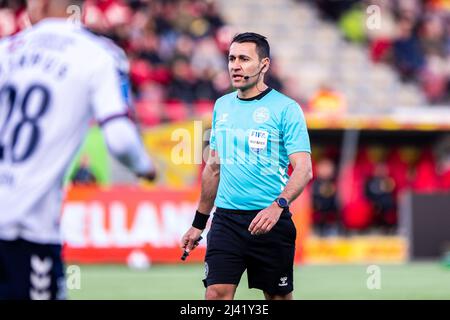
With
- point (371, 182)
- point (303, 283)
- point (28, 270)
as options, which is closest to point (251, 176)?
point (28, 270)

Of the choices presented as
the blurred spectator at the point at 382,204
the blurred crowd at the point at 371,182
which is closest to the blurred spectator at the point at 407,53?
the blurred crowd at the point at 371,182

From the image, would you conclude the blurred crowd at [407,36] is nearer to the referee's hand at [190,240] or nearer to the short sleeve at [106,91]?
the referee's hand at [190,240]

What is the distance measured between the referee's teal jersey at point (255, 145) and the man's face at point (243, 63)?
0.15 m

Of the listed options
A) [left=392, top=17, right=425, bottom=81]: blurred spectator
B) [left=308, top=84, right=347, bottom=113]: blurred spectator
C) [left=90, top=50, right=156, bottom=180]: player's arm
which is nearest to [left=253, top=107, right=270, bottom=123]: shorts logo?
[left=90, top=50, right=156, bottom=180]: player's arm

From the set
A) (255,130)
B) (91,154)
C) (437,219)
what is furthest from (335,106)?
(255,130)

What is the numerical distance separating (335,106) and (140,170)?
16.1 metres

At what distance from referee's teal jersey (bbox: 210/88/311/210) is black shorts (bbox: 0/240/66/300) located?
226 centimetres

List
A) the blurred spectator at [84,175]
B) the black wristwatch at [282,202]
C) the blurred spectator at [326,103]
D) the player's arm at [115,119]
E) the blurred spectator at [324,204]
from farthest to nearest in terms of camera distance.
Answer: the blurred spectator at [324,204] → the blurred spectator at [326,103] → the blurred spectator at [84,175] → the black wristwatch at [282,202] → the player's arm at [115,119]

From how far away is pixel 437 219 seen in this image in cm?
2016

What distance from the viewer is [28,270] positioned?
17.0 ft

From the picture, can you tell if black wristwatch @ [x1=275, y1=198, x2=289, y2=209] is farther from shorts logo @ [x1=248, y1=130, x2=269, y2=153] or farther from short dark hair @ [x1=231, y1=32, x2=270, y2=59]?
short dark hair @ [x1=231, y1=32, x2=270, y2=59]

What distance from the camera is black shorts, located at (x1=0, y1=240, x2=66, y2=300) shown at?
516 centimetres

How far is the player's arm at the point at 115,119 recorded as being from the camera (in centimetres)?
504
